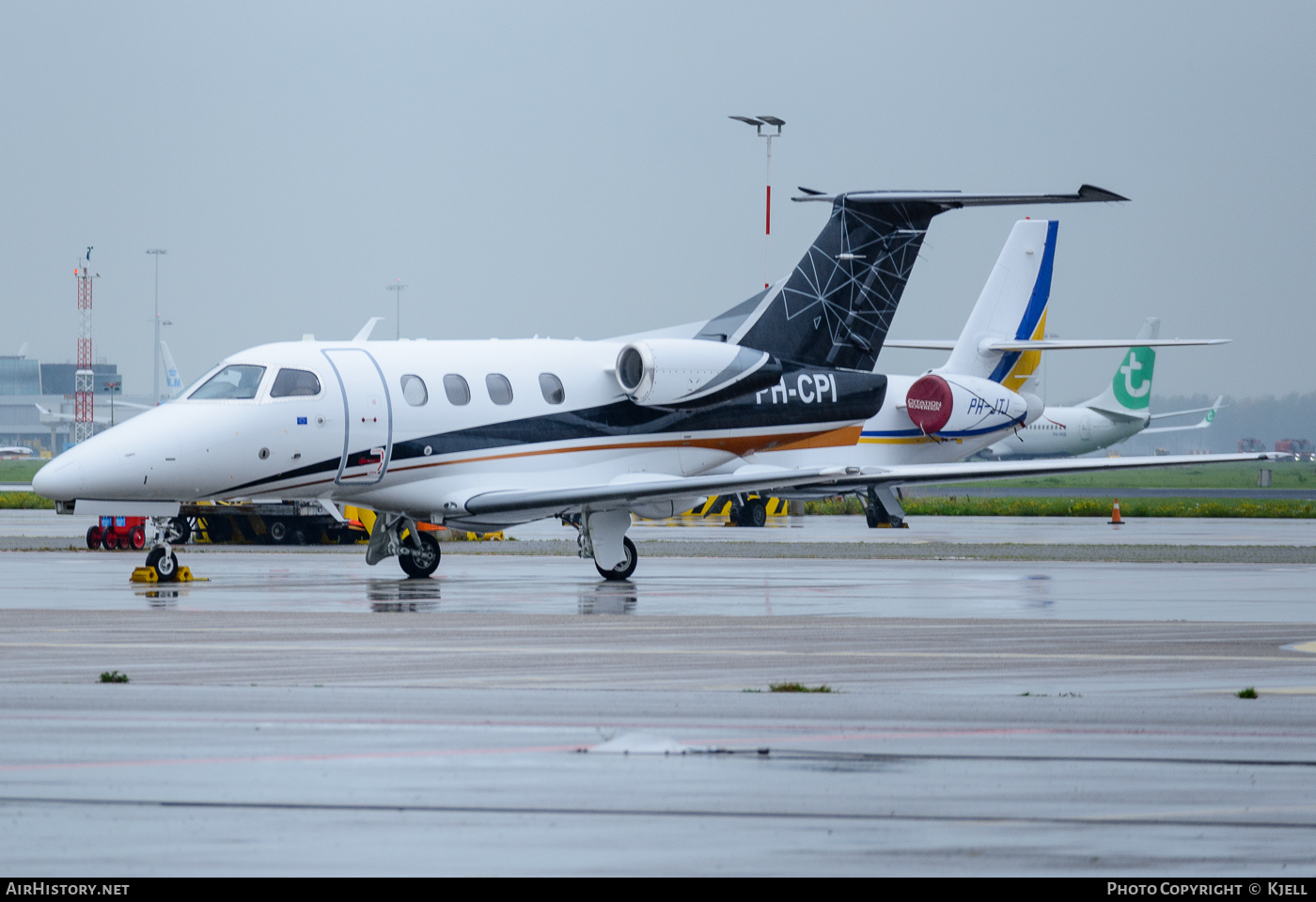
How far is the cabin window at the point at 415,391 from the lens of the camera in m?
23.8

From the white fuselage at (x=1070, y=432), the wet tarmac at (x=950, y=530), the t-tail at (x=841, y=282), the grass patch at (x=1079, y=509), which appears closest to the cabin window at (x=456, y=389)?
the t-tail at (x=841, y=282)

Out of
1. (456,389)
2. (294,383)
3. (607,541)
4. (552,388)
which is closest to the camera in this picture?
(294,383)

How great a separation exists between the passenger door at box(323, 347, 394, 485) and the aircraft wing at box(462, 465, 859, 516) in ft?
4.86

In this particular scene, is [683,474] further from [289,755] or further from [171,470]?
[289,755]

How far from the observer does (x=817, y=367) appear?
2747 centimetres

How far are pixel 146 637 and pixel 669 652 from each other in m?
5.07

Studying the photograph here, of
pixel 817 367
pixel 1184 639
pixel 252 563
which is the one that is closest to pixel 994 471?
pixel 817 367

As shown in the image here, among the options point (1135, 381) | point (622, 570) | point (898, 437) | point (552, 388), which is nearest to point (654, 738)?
point (622, 570)

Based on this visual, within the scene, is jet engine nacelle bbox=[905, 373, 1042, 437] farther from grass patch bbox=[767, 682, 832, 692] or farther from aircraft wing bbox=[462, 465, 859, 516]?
grass patch bbox=[767, 682, 832, 692]

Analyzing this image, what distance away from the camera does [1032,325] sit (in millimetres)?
45594

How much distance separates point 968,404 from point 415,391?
2292cm

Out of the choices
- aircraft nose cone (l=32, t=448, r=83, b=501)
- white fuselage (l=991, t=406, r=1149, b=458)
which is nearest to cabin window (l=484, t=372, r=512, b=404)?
aircraft nose cone (l=32, t=448, r=83, b=501)

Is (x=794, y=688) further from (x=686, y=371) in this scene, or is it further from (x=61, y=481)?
(x=686, y=371)

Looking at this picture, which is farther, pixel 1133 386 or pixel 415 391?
pixel 1133 386
